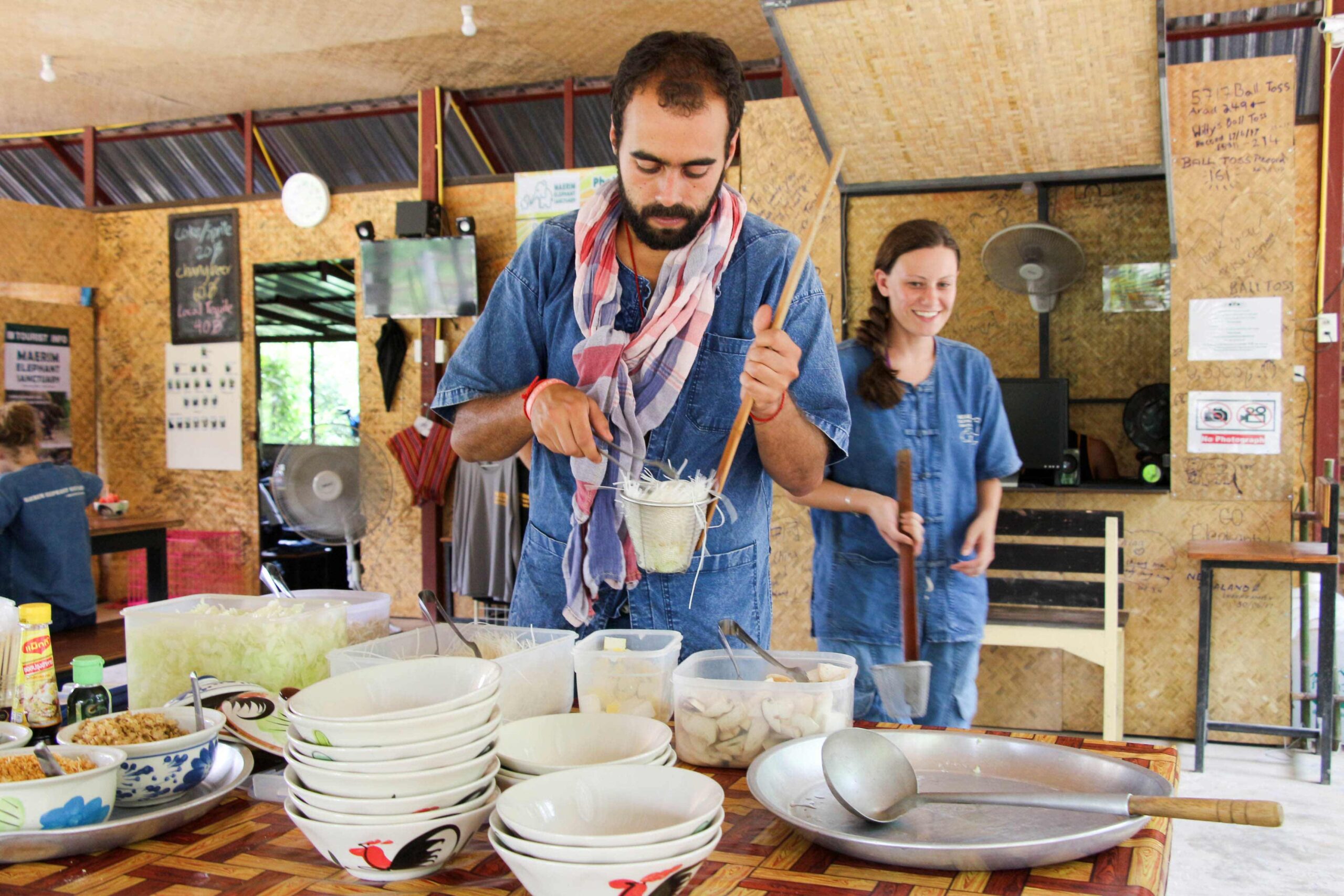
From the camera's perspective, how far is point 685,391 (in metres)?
1.94

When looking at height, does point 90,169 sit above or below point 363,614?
above

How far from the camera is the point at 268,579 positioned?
1.71 metres

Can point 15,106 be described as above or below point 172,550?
above

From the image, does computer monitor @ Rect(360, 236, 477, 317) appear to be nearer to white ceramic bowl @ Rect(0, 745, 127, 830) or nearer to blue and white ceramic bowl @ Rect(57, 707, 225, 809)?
blue and white ceramic bowl @ Rect(57, 707, 225, 809)

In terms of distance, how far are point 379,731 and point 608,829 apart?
0.25 m

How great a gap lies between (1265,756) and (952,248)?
342cm

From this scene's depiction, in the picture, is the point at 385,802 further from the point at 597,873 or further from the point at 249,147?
the point at 249,147

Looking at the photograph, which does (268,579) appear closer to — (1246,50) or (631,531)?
(631,531)

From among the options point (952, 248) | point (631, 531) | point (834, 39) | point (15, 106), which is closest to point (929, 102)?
point (834, 39)

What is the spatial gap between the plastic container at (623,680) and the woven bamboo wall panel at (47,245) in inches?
301

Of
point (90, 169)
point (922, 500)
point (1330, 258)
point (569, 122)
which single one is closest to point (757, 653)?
point (922, 500)

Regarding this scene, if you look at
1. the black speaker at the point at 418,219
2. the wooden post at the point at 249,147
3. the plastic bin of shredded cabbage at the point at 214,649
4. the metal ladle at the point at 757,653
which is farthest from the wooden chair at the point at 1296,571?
the wooden post at the point at 249,147

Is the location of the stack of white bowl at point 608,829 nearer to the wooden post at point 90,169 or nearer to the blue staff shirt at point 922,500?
the blue staff shirt at point 922,500

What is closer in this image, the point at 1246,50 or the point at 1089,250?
the point at 1089,250
